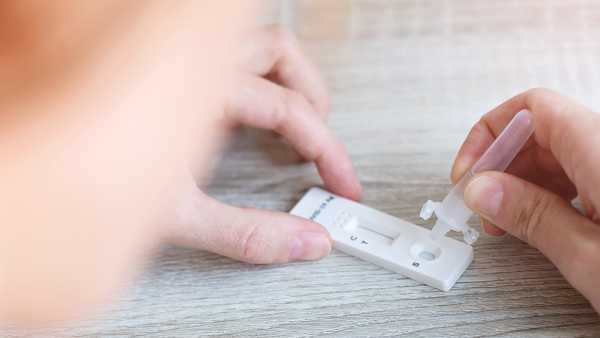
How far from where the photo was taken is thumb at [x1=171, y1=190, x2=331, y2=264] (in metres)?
0.59

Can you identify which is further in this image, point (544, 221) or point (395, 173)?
point (395, 173)

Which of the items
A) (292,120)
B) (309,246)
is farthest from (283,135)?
(309,246)

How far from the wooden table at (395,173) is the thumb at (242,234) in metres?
0.02

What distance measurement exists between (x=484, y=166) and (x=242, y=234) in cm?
20

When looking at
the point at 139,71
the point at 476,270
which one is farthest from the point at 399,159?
the point at 139,71

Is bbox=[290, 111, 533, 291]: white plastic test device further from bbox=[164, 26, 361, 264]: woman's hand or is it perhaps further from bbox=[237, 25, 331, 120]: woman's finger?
bbox=[237, 25, 331, 120]: woman's finger

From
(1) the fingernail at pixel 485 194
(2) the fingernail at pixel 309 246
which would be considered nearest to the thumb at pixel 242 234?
(2) the fingernail at pixel 309 246

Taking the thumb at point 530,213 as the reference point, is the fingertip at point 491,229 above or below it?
below

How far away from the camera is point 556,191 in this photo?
634mm

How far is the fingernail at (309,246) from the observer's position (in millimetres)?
604

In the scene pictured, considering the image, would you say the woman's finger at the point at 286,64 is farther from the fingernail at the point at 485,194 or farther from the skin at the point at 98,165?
the fingernail at the point at 485,194

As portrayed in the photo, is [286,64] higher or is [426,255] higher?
[286,64]

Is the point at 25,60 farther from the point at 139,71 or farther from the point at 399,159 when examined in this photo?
the point at 399,159

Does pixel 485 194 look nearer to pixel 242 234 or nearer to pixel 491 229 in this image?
pixel 491 229
